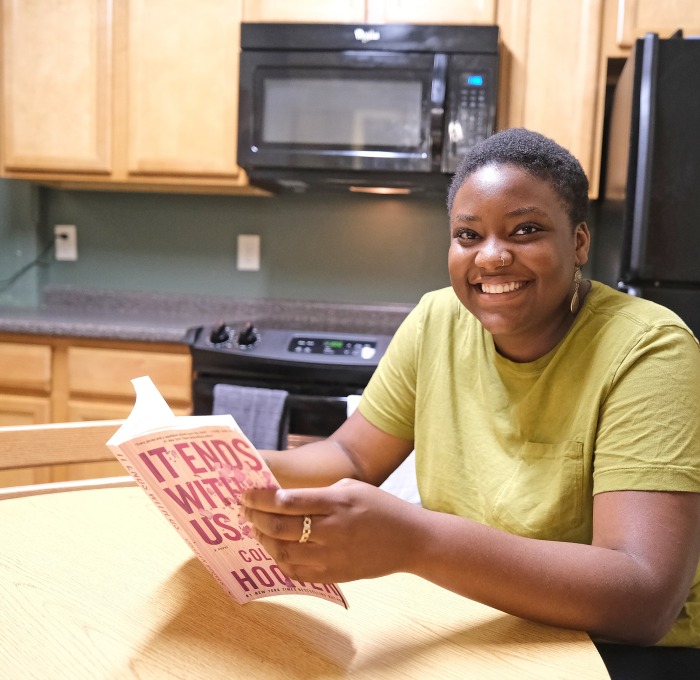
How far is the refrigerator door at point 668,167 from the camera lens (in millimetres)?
1912

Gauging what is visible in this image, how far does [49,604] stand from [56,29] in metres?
2.43

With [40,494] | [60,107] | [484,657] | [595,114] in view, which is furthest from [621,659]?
[60,107]

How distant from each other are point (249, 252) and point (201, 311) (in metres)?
0.29

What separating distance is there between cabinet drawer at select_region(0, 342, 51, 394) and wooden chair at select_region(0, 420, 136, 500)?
132 centimetres

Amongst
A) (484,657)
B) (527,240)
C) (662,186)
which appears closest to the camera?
(484,657)

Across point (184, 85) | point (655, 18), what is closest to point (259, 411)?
point (184, 85)

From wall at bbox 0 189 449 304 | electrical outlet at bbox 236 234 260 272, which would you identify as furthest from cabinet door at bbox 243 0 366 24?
electrical outlet at bbox 236 234 260 272

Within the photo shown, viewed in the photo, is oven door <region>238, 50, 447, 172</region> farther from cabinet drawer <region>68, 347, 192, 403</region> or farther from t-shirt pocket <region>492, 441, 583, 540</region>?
t-shirt pocket <region>492, 441, 583, 540</region>

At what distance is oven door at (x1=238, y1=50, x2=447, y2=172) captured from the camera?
241 cm

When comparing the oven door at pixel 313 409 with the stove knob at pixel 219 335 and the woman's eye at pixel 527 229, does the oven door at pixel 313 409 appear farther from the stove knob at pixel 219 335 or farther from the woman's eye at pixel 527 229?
the woman's eye at pixel 527 229

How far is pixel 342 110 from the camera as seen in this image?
97.1 inches

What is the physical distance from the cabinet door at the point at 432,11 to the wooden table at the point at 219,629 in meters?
2.03

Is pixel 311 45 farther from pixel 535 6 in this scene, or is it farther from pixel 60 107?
pixel 60 107

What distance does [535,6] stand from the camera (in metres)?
2.44
